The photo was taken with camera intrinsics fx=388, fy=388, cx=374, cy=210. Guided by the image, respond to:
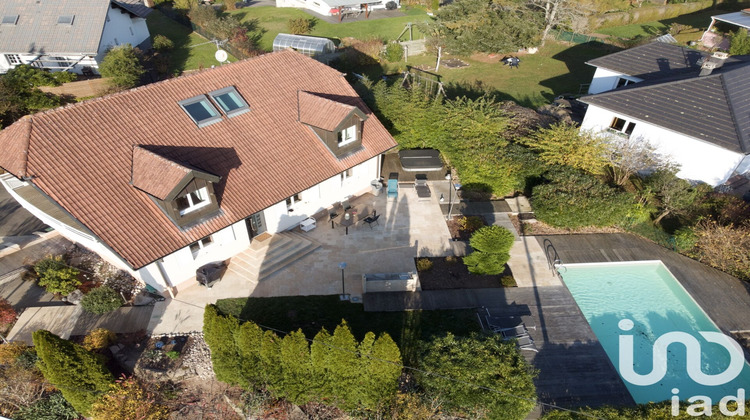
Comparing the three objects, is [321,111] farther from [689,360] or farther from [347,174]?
[689,360]

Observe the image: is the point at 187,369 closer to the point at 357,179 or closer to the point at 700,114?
the point at 357,179

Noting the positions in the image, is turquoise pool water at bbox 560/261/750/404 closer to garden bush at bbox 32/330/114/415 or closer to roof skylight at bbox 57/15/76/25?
garden bush at bbox 32/330/114/415

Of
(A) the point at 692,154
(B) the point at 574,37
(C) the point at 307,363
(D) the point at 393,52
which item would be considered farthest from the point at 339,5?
(C) the point at 307,363

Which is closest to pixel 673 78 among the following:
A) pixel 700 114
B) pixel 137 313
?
pixel 700 114

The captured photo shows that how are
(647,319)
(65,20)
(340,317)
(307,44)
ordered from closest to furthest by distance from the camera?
(340,317) → (647,319) → (65,20) → (307,44)

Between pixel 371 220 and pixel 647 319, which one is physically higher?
pixel 371 220
